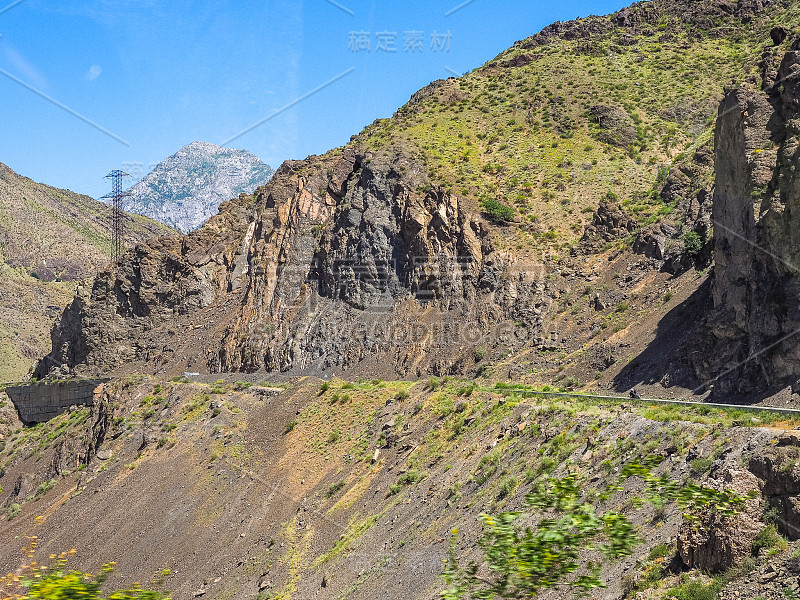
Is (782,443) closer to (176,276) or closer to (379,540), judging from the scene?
(379,540)

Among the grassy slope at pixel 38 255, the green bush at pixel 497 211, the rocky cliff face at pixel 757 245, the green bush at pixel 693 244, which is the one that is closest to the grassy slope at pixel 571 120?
the green bush at pixel 497 211

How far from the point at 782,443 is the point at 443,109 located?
54.3 metres

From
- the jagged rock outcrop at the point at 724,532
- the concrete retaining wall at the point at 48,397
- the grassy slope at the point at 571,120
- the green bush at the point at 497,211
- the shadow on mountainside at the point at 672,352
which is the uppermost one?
the grassy slope at the point at 571,120

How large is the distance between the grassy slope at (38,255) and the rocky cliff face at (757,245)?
264 feet

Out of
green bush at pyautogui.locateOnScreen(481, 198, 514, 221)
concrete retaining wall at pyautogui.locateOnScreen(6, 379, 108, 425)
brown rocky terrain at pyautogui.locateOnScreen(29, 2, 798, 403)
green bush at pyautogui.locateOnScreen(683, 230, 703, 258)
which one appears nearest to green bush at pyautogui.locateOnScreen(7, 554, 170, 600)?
brown rocky terrain at pyautogui.locateOnScreen(29, 2, 798, 403)

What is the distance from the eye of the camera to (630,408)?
23781 mm

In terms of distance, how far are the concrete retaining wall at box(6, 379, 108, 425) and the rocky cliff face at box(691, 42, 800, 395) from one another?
38.9 metres

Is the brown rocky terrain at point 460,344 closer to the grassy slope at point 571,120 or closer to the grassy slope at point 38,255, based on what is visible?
the grassy slope at point 571,120

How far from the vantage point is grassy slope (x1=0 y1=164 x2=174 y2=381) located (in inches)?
4269

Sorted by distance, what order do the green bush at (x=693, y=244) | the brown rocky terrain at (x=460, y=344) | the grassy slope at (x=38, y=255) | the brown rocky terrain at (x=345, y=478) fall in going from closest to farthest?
1. the brown rocky terrain at (x=345, y=478)
2. the brown rocky terrain at (x=460, y=344)
3. the green bush at (x=693, y=244)
4. the grassy slope at (x=38, y=255)

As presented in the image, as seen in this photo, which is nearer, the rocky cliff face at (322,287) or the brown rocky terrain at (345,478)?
the brown rocky terrain at (345,478)

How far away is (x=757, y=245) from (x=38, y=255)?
13282 centimetres

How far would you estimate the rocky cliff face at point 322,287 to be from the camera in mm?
45750

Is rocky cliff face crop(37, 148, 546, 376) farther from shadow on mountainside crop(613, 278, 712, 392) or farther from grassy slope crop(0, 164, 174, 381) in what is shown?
grassy slope crop(0, 164, 174, 381)
